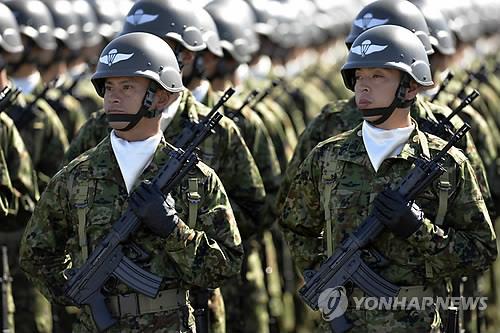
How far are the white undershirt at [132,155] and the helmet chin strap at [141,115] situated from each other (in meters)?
0.09

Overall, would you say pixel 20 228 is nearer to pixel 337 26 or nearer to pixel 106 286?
pixel 106 286

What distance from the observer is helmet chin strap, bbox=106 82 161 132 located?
7602 millimetres

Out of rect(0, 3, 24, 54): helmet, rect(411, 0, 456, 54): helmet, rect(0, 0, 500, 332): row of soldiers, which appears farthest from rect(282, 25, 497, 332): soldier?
rect(0, 3, 24, 54): helmet

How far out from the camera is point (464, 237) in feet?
25.0

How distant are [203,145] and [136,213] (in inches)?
85.9

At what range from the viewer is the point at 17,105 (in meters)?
11.4

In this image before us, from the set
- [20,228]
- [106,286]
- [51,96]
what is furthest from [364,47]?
[51,96]

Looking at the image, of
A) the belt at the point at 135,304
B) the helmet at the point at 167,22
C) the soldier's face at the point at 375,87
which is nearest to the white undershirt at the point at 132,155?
the belt at the point at 135,304

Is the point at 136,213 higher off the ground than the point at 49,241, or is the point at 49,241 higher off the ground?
the point at 136,213

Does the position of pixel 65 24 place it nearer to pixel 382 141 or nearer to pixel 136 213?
pixel 382 141

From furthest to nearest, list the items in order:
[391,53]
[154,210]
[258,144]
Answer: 1. [258,144]
2. [391,53]
3. [154,210]

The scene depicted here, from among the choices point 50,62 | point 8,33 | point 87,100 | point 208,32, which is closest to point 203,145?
point 208,32

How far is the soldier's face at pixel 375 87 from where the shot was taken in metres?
7.70

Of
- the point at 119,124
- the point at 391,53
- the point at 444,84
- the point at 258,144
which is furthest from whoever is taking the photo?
the point at 258,144
